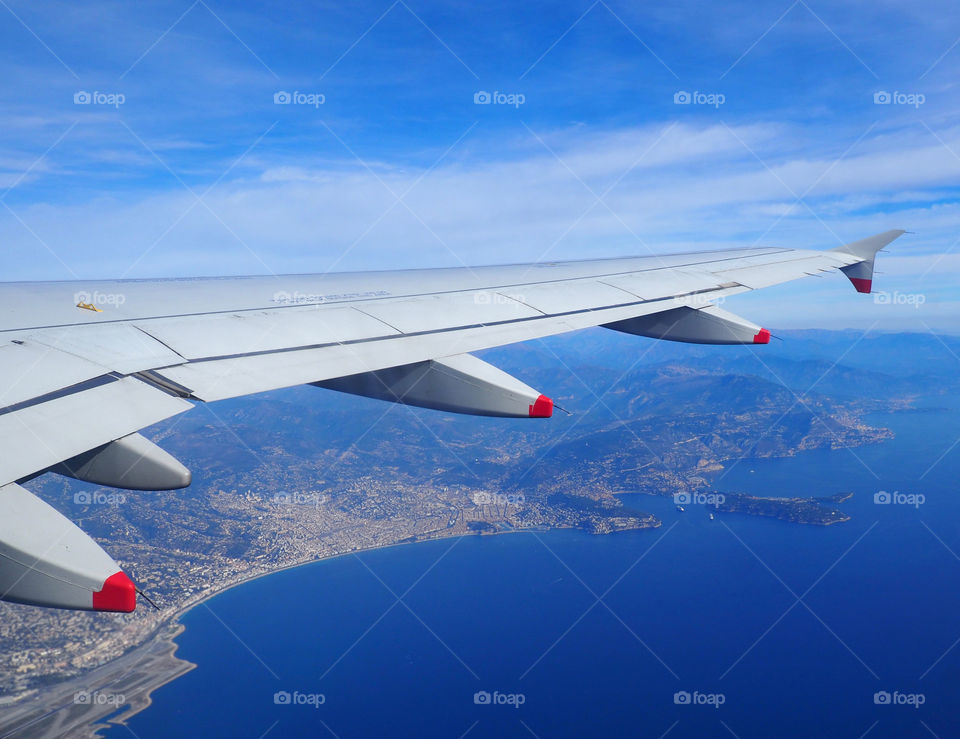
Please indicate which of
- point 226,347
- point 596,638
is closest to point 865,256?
point 226,347

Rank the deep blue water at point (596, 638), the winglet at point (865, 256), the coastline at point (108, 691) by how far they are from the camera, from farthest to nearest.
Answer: the deep blue water at point (596, 638) < the coastline at point (108, 691) < the winglet at point (865, 256)

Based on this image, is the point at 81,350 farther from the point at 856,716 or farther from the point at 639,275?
the point at 856,716

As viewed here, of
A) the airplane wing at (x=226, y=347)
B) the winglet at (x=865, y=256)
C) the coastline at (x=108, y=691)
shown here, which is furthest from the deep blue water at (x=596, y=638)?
the airplane wing at (x=226, y=347)

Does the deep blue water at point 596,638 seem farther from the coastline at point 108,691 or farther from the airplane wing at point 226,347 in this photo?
the airplane wing at point 226,347

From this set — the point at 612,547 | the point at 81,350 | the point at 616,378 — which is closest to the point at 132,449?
the point at 81,350

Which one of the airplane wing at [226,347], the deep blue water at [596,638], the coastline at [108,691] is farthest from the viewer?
the deep blue water at [596,638]

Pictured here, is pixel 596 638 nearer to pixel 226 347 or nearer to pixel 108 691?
pixel 108 691
